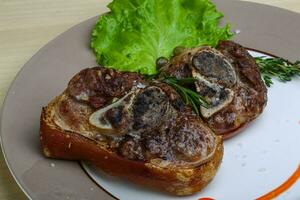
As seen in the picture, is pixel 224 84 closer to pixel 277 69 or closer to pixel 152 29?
pixel 277 69

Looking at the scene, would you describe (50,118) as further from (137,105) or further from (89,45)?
(89,45)

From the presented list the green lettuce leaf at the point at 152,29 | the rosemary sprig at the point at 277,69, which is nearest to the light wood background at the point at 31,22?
the green lettuce leaf at the point at 152,29

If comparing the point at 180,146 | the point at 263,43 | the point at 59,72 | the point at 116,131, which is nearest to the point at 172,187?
the point at 180,146

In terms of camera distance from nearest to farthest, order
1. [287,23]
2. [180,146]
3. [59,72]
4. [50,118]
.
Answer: [180,146], [50,118], [59,72], [287,23]

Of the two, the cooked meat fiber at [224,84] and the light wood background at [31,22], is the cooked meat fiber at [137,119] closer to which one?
the cooked meat fiber at [224,84]

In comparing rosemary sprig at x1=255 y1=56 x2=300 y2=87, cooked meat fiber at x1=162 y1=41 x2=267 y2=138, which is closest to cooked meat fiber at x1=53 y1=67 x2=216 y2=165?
cooked meat fiber at x1=162 y1=41 x2=267 y2=138

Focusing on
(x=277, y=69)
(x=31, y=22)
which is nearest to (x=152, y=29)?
(x=277, y=69)

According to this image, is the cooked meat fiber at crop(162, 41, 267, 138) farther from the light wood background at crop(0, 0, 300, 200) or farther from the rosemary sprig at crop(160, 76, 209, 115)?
the light wood background at crop(0, 0, 300, 200)
